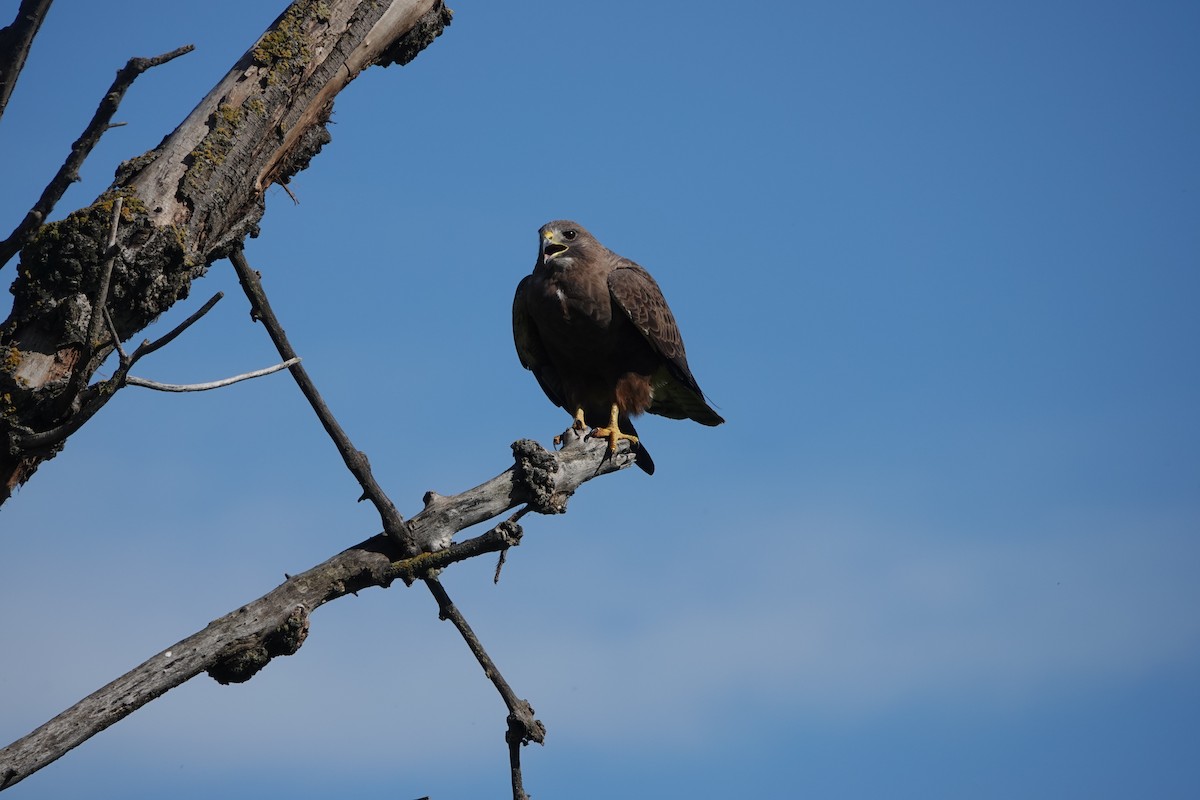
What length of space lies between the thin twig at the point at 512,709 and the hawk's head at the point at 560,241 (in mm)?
2995

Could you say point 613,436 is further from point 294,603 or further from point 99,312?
point 99,312

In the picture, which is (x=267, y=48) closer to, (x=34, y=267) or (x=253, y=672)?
(x=34, y=267)

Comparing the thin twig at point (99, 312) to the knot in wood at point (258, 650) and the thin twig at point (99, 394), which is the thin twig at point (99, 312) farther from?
the knot in wood at point (258, 650)

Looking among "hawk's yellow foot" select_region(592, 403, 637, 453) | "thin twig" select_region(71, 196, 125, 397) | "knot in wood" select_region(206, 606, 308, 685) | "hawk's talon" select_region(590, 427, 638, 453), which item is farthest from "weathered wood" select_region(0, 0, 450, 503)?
"hawk's talon" select_region(590, 427, 638, 453)

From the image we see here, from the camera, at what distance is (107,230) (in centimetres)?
337

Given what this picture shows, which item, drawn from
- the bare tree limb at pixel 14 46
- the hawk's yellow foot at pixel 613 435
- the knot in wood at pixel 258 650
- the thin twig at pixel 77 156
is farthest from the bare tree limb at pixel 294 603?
the bare tree limb at pixel 14 46

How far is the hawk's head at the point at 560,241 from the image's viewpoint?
22.2 feet

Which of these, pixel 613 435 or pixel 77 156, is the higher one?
pixel 613 435

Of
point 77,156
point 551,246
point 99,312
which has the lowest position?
point 99,312

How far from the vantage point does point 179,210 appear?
3525 mm

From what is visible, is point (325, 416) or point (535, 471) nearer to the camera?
point (325, 416)

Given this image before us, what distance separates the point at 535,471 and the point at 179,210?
1707 mm

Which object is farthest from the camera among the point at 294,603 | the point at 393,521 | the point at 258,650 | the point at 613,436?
the point at 613,436

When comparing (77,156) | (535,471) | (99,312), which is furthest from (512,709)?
(77,156)
